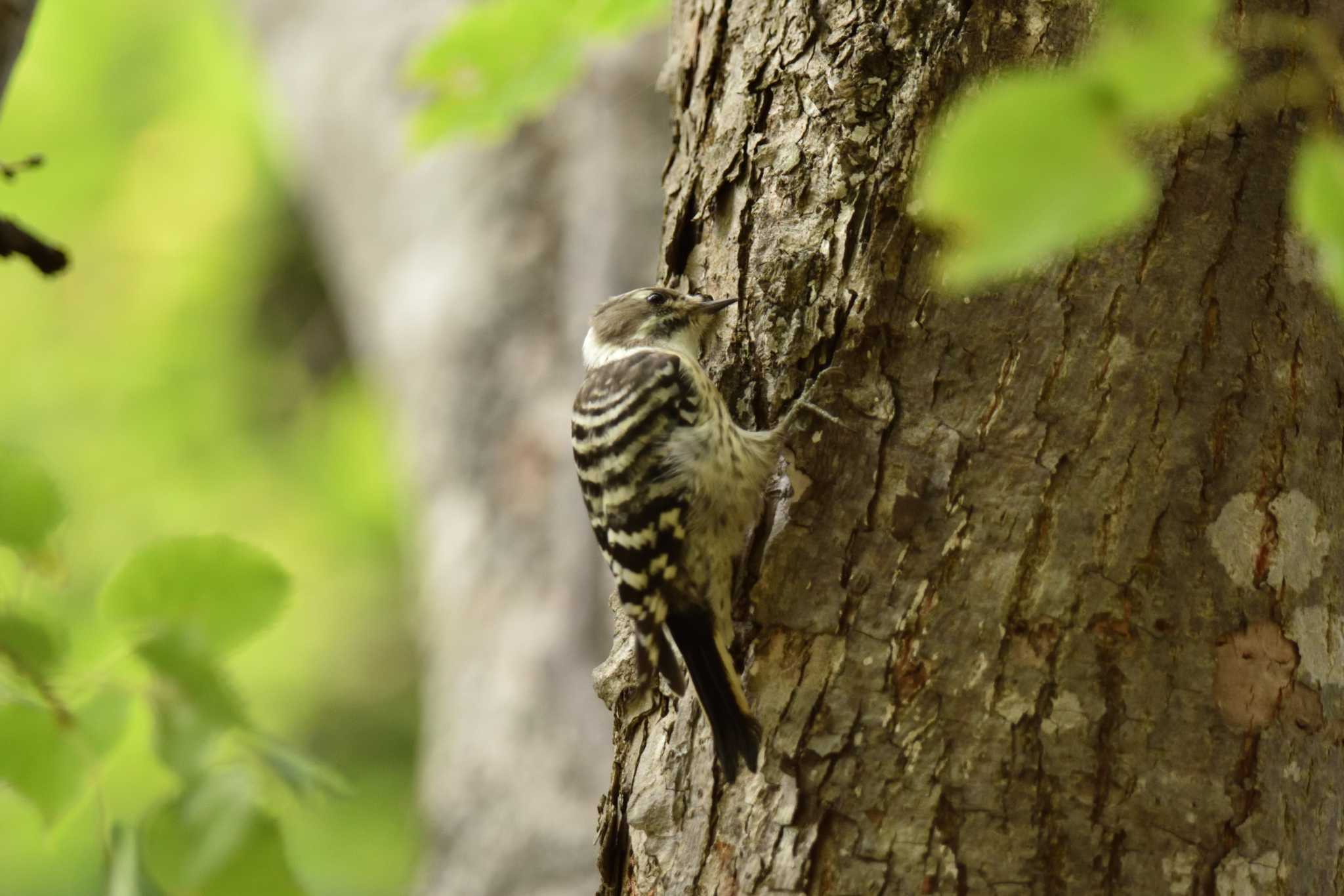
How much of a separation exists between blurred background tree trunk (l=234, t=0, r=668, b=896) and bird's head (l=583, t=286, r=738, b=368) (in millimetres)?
1114

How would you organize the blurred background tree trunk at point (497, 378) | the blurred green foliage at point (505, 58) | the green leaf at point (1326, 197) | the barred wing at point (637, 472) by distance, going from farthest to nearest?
the blurred background tree trunk at point (497, 378), the blurred green foliage at point (505, 58), the barred wing at point (637, 472), the green leaf at point (1326, 197)

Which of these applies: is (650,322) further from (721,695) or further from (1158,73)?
(1158,73)

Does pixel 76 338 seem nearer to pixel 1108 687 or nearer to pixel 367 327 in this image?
pixel 367 327

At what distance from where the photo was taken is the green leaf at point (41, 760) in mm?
2023

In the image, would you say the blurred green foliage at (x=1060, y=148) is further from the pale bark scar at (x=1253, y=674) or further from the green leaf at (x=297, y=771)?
the green leaf at (x=297, y=771)

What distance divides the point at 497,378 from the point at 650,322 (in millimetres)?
2096

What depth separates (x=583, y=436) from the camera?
11.0 feet

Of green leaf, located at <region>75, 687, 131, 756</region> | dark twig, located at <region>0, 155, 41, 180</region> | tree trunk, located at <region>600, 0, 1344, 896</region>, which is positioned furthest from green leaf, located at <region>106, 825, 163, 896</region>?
dark twig, located at <region>0, 155, 41, 180</region>

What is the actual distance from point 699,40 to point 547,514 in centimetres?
264

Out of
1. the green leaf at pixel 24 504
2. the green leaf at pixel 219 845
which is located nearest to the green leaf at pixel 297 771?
the green leaf at pixel 219 845

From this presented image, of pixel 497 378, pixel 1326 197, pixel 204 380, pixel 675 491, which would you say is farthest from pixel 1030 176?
pixel 204 380

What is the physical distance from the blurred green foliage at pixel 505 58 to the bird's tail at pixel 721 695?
5.21 feet

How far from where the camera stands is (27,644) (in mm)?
2096

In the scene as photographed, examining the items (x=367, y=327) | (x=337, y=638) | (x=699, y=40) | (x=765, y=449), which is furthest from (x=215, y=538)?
(x=337, y=638)
